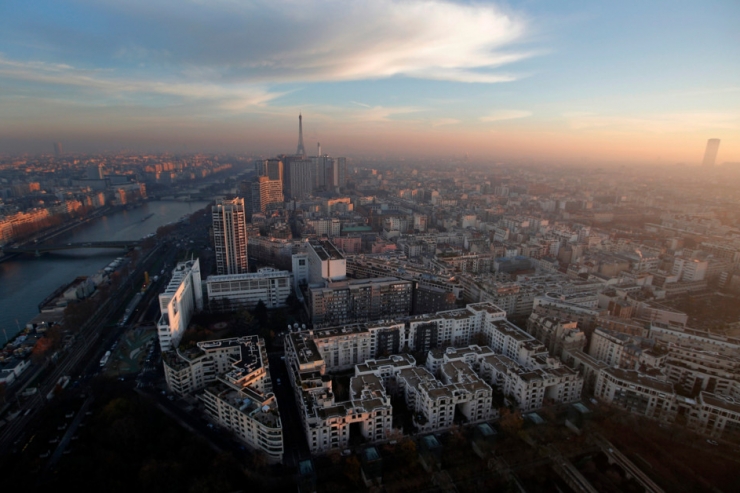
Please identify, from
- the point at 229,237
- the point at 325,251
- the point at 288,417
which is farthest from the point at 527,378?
the point at 229,237

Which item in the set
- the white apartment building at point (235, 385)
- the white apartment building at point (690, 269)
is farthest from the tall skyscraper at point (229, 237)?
the white apartment building at point (690, 269)

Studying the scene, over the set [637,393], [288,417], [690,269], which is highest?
[690,269]

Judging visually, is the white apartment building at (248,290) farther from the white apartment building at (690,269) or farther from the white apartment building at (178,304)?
the white apartment building at (690,269)

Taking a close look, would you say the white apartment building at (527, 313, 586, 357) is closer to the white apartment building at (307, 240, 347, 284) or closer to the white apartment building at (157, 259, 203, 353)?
the white apartment building at (307, 240, 347, 284)

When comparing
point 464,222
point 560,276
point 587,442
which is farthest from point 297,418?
point 464,222

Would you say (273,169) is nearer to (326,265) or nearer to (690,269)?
(326,265)

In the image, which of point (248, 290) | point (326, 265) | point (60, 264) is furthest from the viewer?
point (60, 264)

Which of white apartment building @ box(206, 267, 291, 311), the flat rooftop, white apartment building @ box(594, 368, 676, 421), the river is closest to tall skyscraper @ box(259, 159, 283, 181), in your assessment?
the river
